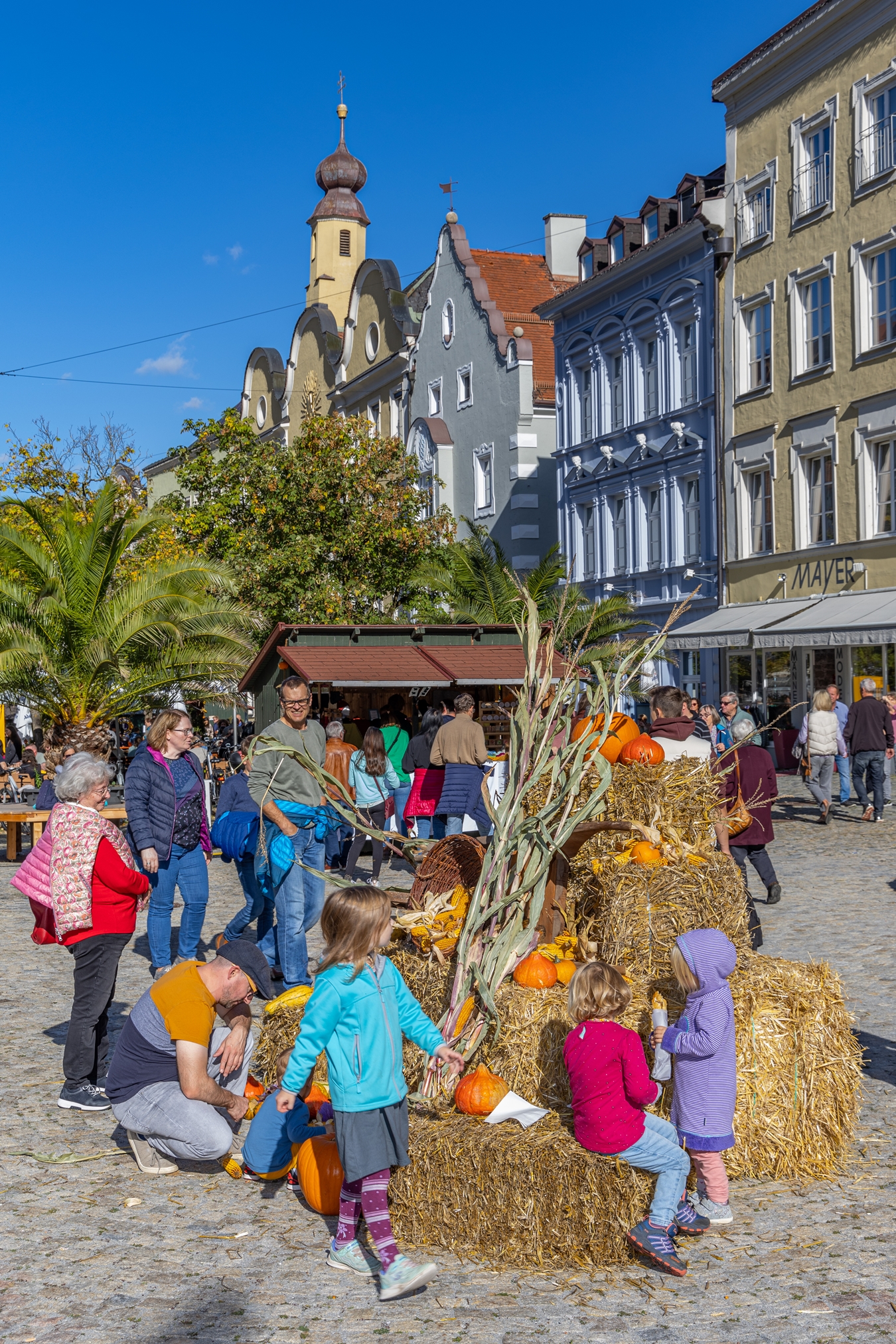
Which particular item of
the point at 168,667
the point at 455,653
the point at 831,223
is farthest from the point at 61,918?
the point at 831,223

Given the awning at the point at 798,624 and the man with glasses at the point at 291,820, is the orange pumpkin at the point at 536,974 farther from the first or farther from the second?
the awning at the point at 798,624

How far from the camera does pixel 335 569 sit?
29141 millimetres

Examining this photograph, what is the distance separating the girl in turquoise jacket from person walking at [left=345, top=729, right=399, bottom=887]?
8271mm

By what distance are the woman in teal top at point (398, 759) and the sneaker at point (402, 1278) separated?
9.39 meters

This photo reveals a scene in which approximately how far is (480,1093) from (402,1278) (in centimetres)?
81

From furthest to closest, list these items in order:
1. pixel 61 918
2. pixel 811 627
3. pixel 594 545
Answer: pixel 594 545, pixel 811 627, pixel 61 918

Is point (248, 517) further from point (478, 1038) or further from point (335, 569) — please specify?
point (478, 1038)

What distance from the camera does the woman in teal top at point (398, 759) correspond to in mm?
14320

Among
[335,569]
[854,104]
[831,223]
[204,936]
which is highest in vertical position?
[854,104]

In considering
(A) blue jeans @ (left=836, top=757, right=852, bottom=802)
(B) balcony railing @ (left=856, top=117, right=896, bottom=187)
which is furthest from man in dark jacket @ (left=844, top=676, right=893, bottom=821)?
(B) balcony railing @ (left=856, top=117, right=896, bottom=187)

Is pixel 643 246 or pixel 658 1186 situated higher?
pixel 643 246

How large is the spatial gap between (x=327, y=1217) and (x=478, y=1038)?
2.69 ft

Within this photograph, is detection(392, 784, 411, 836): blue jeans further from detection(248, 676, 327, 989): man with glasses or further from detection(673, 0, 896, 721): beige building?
detection(673, 0, 896, 721): beige building

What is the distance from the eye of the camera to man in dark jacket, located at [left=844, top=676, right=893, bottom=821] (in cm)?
1623
